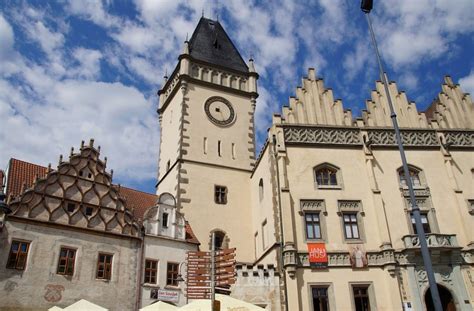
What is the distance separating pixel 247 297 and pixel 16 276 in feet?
37.0

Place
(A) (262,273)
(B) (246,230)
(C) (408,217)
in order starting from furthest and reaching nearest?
1. (B) (246,230)
2. (C) (408,217)
3. (A) (262,273)

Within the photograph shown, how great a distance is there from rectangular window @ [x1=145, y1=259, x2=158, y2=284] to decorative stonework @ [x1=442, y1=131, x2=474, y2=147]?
20.2 meters

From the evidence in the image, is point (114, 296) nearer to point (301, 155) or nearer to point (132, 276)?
point (132, 276)

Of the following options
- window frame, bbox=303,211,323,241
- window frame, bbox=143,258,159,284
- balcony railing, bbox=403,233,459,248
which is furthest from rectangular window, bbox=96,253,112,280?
balcony railing, bbox=403,233,459,248

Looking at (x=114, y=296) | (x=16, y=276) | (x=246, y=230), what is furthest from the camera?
(x=246, y=230)

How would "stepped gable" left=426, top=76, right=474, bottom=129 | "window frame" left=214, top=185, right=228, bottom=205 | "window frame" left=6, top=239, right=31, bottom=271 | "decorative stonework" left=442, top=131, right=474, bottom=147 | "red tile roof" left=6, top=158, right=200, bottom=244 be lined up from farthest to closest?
"window frame" left=214, top=185, right=228, bottom=205 < "stepped gable" left=426, top=76, right=474, bottom=129 < "decorative stonework" left=442, top=131, right=474, bottom=147 < "red tile roof" left=6, top=158, right=200, bottom=244 < "window frame" left=6, top=239, right=31, bottom=271

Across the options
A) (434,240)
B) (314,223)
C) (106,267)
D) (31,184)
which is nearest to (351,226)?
(314,223)

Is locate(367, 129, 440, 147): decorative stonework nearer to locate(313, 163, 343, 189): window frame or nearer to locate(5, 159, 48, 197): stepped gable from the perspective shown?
locate(313, 163, 343, 189): window frame

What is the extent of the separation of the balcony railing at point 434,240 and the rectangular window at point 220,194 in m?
12.9

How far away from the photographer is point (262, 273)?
21734mm

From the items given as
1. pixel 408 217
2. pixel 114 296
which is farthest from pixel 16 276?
pixel 408 217

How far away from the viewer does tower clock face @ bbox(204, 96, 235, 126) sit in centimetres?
3338

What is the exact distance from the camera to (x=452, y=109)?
28719mm

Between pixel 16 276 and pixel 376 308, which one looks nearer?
pixel 16 276
